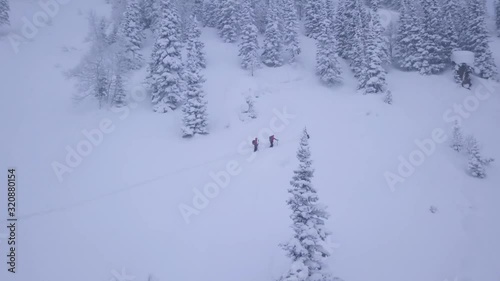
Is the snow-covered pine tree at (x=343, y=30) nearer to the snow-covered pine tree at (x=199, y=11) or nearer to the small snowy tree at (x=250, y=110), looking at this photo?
the small snowy tree at (x=250, y=110)

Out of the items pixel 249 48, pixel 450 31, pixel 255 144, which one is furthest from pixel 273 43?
pixel 450 31

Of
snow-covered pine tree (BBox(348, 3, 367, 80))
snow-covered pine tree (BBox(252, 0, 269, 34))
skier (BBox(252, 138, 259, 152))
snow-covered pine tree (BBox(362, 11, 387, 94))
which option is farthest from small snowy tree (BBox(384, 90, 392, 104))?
snow-covered pine tree (BBox(252, 0, 269, 34))

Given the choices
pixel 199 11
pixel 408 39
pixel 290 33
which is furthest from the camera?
pixel 199 11

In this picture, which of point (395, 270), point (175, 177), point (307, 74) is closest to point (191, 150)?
point (175, 177)

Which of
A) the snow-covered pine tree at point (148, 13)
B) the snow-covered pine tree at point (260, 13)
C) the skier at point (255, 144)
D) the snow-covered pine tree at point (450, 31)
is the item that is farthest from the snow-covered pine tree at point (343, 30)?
the snow-covered pine tree at point (148, 13)

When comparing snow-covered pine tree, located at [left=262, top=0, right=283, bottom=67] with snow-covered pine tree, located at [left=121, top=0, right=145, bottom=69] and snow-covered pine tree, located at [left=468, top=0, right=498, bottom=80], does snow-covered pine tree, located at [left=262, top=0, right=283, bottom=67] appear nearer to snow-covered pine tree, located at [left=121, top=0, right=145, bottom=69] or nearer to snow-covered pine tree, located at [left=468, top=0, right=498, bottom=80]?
snow-covered pine tree, located at [left=121, top=0, right=145, bottom=69]

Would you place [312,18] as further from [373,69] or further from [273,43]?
[373,69]
